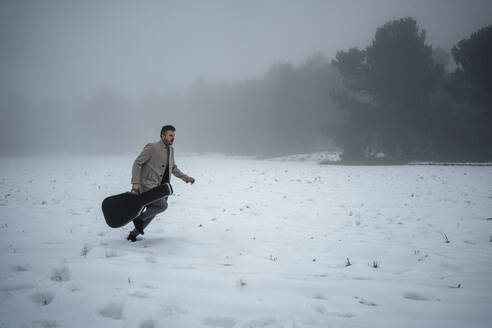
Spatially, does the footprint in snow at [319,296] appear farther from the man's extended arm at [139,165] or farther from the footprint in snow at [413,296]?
the man's extended arm at [139,165]

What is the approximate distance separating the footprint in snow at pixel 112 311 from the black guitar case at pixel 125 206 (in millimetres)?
2206

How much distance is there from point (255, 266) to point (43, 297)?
2.51 m

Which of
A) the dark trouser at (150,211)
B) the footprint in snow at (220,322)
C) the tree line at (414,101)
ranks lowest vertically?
the footprint in snow at (220,322)

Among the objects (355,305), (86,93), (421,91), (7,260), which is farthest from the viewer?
(86,93)

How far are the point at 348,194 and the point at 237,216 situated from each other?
4.95 meters

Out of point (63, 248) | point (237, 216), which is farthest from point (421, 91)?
point (63, 248)

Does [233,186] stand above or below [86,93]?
below

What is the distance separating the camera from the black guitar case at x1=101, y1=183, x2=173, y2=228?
4445 mm

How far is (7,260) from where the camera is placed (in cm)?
327

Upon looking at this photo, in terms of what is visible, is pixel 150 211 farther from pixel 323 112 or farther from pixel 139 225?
pixel 323 112

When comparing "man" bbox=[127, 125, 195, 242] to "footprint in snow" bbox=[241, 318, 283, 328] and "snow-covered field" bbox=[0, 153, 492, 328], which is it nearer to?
"snow-covered field" bbox=[0, 153, 492, 328]

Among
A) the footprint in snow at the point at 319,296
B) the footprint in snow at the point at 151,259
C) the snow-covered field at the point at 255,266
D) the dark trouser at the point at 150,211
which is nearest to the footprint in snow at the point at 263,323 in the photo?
the snow-covered field at the point at 255,266

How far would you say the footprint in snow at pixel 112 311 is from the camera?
7.57ft

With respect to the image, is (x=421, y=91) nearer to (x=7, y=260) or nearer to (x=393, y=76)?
(x=393, y=76)
